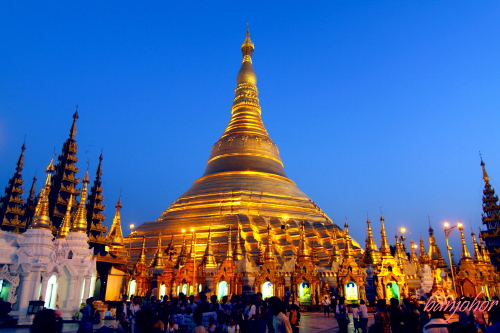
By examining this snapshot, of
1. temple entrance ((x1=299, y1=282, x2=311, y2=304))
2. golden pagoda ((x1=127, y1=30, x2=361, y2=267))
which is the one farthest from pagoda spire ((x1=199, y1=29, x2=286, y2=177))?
temple entrance ((x1=299, y1=282, x2=311, y2=304))

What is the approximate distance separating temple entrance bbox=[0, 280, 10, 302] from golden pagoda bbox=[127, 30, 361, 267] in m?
15.0

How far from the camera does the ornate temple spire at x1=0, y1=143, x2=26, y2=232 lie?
33.6 meters

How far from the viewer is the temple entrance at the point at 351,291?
22.1 metres

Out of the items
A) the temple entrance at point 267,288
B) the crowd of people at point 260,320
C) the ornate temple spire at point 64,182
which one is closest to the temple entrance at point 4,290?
the crowd of people at point 260,320

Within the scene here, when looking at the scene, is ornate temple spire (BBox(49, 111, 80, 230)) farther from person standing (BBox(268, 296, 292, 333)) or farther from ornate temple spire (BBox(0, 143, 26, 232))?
person standing (BBox(268, 296, 292, 333))

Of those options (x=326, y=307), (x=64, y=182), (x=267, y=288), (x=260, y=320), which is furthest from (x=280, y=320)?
(x=64, y=182)

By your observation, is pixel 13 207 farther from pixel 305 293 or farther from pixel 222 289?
pixel 305 293

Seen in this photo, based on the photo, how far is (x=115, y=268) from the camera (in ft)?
96.3

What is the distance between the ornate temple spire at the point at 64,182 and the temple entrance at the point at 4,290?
2029cm

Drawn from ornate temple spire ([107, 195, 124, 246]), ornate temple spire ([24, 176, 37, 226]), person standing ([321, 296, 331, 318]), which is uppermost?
ornate temple spire ([24, 176, 37, 226])

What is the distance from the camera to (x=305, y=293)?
2295cm

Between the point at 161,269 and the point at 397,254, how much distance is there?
54.3 feet

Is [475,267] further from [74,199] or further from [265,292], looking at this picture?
[74,199]

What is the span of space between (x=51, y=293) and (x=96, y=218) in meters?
22.6
